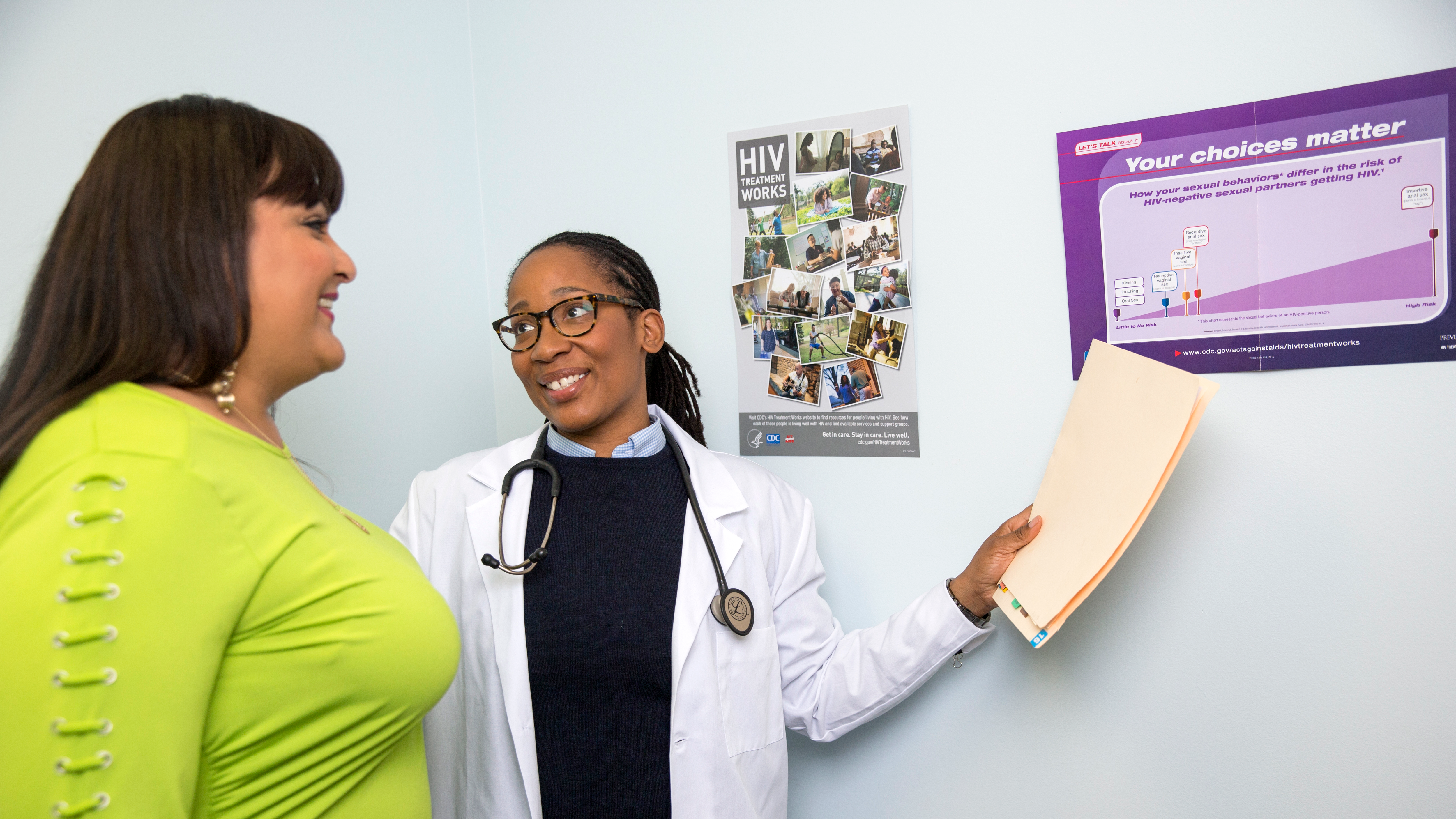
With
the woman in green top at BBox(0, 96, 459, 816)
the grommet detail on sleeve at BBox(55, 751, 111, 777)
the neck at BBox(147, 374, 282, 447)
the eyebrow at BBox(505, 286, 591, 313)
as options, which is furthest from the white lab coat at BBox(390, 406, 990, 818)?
the grommet detail on sleeve at BBox(55, 751, 111, 777)

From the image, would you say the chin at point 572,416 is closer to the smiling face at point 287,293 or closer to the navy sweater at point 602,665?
the navy sweater at point 602,665

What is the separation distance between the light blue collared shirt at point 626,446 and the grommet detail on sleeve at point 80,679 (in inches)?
29.0

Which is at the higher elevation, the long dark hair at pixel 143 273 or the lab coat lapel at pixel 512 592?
the long dark hair at pixel 143 273

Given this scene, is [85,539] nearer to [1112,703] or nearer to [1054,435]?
[1054,435]

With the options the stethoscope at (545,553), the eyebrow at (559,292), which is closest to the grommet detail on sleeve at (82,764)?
the stethoscope at (545,553)

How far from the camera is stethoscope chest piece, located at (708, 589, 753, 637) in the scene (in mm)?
1126

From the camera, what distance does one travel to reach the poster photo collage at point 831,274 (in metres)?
1.33

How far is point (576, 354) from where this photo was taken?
Result: 1.20 m

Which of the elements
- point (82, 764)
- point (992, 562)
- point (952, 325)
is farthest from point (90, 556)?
point (952, 325)

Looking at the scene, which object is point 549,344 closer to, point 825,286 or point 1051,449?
point 825,286

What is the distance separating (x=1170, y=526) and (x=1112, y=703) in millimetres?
290

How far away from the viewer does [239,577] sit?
64 cm

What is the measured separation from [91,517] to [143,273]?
21 cm

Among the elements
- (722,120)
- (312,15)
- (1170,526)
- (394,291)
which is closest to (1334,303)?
(1170,526)
